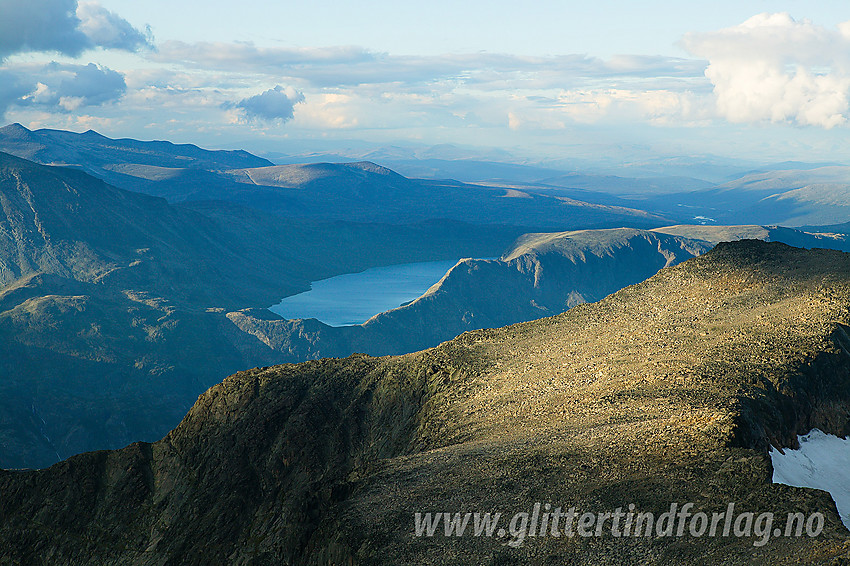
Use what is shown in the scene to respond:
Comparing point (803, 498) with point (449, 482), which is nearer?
point (803, 498)

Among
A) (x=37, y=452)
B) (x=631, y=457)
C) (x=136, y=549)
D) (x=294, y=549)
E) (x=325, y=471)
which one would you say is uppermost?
(x=631, y=457)

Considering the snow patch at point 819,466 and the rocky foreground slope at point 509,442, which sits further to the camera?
the snow patch at point 819,466

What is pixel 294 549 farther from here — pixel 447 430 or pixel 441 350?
pixel 441 350

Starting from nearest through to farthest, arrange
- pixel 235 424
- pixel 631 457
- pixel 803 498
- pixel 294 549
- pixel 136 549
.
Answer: pixel 803 498
pixel 631 457
pixel 294 549
pixel 136 549
pixel 235 424

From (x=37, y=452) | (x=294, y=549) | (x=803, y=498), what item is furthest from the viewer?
(x=37, y=452)

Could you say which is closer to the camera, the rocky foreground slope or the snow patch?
the rocky foreground slope

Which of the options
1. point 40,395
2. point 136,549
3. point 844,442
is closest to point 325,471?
point 136,549

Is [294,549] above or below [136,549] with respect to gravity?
above

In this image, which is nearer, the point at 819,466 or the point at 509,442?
the point at 819,466
